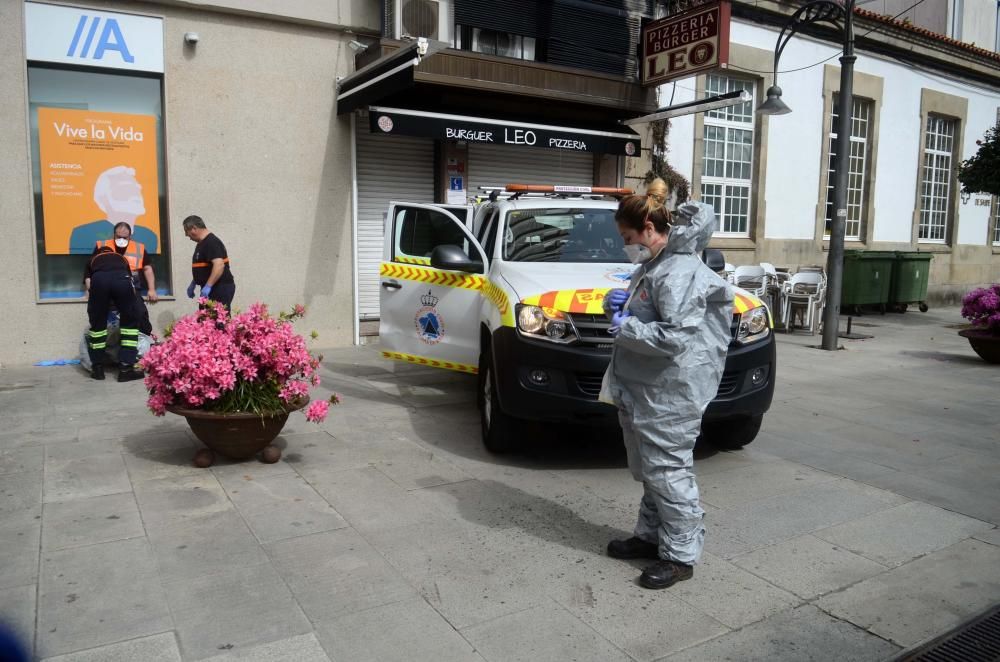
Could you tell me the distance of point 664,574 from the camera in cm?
377

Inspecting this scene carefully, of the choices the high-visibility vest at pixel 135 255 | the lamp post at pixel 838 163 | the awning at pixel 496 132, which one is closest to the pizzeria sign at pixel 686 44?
the lamp post at pixel 838 163

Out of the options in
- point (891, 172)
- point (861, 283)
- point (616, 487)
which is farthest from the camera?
point (891, 172)

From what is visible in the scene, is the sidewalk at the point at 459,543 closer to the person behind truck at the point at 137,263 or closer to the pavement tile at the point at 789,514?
the pavement tile at the point at 789,514

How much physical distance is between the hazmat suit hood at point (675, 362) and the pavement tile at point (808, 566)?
0.44 m

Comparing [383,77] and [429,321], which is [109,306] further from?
[383,77]

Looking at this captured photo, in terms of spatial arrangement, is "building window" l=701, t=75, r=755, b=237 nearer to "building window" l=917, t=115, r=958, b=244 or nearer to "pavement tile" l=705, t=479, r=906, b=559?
"building window" l=917, t=115, r=958, b=244

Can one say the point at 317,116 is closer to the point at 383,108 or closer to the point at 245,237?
the point at 383,108

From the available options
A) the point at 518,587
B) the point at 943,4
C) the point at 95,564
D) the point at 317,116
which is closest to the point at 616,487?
the point at 518,587

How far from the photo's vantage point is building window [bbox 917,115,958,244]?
20.0 m

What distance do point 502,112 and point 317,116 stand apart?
9.77 ft

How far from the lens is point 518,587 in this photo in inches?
149

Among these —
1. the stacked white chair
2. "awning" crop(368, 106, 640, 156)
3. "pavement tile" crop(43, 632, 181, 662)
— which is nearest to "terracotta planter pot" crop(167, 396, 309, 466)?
"pavement tile" crop(43, 632, 181, 662)

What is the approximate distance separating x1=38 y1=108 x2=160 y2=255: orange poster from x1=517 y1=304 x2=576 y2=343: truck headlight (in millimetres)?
6185

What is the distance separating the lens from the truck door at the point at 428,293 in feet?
22.2
